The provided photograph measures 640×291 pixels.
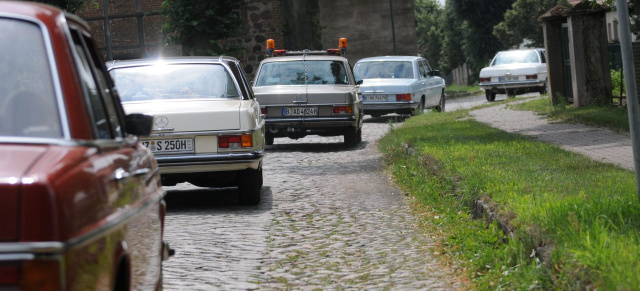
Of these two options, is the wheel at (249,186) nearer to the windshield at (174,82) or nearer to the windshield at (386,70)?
the windshield at (174,82)

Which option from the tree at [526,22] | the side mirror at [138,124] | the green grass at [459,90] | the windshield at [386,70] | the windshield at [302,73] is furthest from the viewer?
the tree at [526,22]

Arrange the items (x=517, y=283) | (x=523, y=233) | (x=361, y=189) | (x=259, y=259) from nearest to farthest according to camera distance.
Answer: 1. (x=517, y=283)
2. (x=523, y=233)
3. (x=259, y=259)
4. (x=361, y=189)

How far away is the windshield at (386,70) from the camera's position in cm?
2859

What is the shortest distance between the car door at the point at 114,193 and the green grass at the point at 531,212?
2.10 meters

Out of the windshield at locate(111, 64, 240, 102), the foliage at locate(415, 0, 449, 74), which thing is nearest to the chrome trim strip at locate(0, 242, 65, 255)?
the windshield at locate(111, 64, 240, 102)

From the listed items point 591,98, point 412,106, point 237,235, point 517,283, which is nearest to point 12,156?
point 517,283

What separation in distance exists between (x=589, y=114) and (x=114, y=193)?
16725 mm

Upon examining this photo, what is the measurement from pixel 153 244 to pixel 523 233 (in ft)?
8.82

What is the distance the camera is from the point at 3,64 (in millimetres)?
4125

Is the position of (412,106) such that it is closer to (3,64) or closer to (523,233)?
(523,233)

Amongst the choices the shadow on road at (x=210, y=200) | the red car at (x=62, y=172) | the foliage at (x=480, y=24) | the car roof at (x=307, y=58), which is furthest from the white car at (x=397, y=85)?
the foliage at (x=480, y=24)

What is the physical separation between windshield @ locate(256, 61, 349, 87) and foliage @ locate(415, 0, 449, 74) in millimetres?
79164

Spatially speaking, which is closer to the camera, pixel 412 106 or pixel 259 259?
pixel 259 259

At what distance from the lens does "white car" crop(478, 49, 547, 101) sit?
35.2 metres
